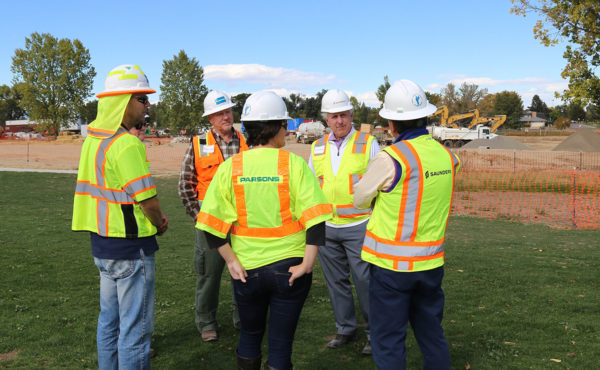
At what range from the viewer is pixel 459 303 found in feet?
19.3

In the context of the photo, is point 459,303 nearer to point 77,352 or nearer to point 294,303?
point 294,303

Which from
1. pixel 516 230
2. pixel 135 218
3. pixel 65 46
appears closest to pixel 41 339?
pixel 135 218

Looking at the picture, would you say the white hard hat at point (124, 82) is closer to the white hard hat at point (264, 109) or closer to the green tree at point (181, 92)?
the white hard hat at point (264, 109)

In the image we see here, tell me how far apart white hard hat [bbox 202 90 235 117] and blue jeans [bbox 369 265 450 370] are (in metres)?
2.33

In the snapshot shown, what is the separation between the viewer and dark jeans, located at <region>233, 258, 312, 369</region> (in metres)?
2.69

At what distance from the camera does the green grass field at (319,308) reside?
13.9 feet

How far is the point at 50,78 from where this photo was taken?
6494 cm

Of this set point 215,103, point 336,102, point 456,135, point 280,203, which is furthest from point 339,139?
point 456,135

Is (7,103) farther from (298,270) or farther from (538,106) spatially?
(538,106)

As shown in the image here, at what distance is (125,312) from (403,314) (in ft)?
5.83

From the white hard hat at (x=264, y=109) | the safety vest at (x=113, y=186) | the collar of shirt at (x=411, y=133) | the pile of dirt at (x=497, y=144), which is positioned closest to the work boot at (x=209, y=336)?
the safety vest at (x=113, y=186)

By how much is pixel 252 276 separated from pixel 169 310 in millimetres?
3186

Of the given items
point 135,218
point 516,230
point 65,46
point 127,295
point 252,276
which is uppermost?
point 65,46

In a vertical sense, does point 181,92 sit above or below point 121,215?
above
